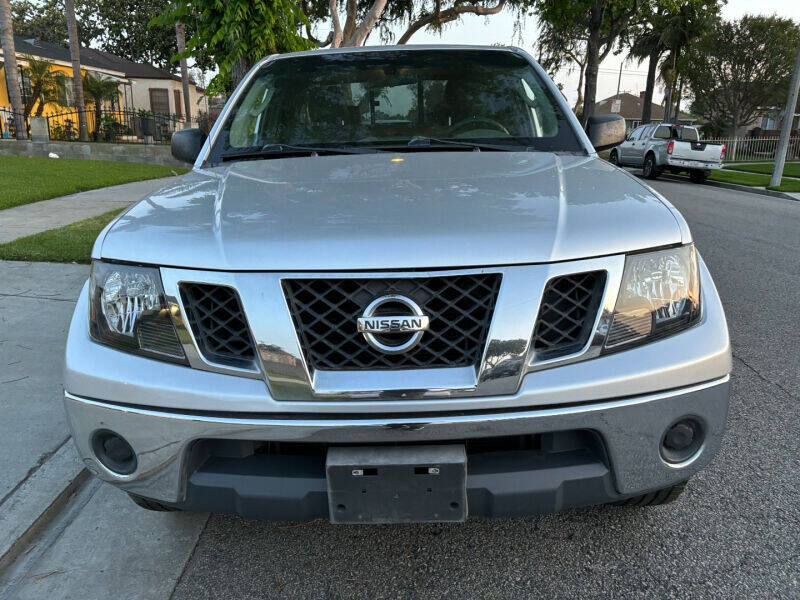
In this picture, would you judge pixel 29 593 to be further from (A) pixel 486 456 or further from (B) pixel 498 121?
(B) pixel 498 121

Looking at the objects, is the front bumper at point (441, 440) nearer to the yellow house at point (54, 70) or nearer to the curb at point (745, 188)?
the curb at point (745, 188)

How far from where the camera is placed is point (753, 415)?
3270mm

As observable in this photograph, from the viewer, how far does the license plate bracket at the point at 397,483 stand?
1.70 metres

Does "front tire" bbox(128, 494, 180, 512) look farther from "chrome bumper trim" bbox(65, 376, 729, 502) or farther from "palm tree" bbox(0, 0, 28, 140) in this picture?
"palm tree" bbox(0, 0, 28, 140)

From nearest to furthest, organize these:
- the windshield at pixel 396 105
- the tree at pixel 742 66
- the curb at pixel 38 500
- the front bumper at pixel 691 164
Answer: the curb at pixel 38 500, the windshield at pixel 396 105, the front bumper at pixel 691 164, the tree at pixel 742 66

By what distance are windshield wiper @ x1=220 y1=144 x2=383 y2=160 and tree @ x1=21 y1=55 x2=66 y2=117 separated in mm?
23722

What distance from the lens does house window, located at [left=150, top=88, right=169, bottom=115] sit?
37.1 meters

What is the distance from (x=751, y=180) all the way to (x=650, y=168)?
291 centimetres

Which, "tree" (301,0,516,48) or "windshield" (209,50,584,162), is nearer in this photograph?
"windshield" (209,50,584,162)

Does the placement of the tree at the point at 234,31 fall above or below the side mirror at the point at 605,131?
above

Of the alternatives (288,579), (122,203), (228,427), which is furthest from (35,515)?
(122,203)

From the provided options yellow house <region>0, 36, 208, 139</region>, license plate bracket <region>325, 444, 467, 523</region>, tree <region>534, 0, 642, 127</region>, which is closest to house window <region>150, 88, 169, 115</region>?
yellow house <region>0, 36, 208, 139</region>

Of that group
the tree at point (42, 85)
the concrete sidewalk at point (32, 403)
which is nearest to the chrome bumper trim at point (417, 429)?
the concrete sidewalk at point (32, 403)

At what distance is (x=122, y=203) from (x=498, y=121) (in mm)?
7628
